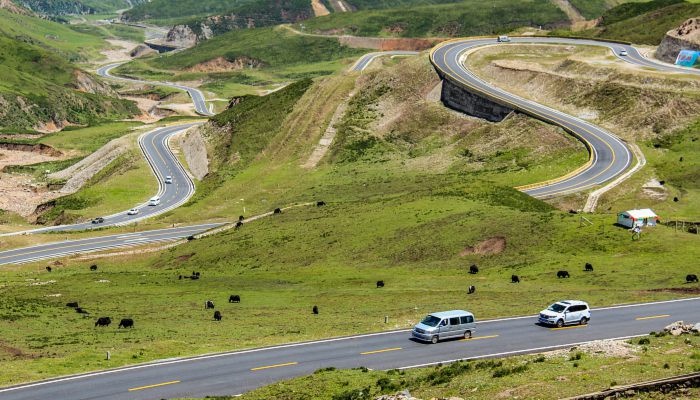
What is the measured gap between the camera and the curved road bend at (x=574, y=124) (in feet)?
399

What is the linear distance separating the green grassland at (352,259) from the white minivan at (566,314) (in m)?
Answer: 5.91

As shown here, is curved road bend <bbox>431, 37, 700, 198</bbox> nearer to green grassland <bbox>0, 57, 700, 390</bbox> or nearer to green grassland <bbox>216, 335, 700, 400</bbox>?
green grassland <bbox>0, 57, 700, 390</bbox>

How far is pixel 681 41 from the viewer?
559 feet

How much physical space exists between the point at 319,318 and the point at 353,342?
9.79 metres

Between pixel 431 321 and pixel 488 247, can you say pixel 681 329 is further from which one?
pixel 488 247

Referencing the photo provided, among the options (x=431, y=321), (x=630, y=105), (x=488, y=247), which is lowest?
(x=488, y=247)

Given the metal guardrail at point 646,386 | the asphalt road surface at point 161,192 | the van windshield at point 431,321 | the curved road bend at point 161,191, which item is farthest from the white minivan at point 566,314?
the curved road bend at point 161,191

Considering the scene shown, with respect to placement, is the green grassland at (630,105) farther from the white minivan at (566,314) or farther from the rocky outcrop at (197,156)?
the rocky outcrop at (197,156)

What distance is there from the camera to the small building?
8856 cm

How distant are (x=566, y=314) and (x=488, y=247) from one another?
107 ft

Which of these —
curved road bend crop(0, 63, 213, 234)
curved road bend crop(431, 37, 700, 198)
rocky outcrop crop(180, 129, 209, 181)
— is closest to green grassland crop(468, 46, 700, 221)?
curved road bend crop(431, 37, 700, 198)

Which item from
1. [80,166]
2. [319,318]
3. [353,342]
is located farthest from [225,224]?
[80,166]

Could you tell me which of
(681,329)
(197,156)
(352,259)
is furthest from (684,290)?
(197,156)

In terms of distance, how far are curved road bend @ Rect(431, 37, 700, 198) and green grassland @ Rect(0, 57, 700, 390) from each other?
3.96m
